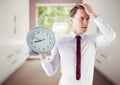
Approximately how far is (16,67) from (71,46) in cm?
234

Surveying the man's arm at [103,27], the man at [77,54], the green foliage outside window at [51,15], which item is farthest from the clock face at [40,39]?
the green foliage outside window at [51,15]

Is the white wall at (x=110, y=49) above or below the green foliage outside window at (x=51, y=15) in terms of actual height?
below

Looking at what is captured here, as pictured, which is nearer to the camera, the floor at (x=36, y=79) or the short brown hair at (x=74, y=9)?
the short brown hair at (x=74, y=9)

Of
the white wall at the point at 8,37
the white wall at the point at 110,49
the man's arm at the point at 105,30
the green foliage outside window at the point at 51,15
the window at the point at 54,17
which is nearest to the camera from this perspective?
the man's arm at the point at 105,30

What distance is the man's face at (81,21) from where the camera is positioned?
0.89m

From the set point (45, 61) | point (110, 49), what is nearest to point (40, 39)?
point (45, 61)

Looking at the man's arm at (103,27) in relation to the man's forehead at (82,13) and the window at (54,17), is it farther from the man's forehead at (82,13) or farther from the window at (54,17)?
the window at (54,17)

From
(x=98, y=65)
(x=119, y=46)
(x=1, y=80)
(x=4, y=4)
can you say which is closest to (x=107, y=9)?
(x=119, y=46)

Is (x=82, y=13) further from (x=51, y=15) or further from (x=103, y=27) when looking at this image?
(x=51, y=15)

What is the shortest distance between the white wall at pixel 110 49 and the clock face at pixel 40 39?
1.40m

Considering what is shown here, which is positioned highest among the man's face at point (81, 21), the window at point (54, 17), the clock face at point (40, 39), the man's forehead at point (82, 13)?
the window at point (54, 17)

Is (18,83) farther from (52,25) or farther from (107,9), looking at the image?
(52,25)

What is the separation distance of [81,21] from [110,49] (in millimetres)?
1569

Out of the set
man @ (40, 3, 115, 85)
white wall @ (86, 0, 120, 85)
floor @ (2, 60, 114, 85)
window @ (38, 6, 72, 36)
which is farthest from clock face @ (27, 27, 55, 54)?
window @ (38, 6, 72, 36)
